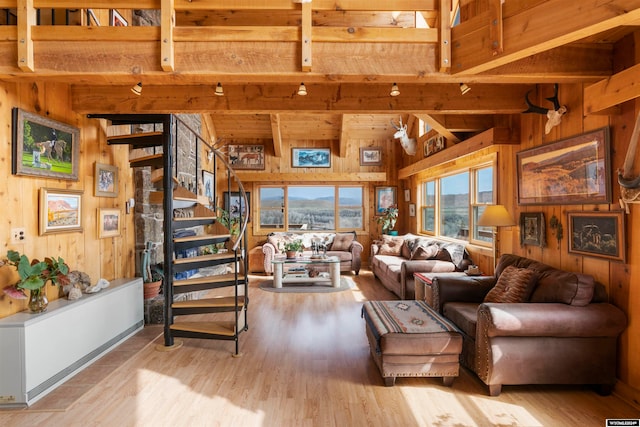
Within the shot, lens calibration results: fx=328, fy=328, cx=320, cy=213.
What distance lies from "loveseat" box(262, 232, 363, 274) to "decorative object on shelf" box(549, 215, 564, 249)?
4.33 metres

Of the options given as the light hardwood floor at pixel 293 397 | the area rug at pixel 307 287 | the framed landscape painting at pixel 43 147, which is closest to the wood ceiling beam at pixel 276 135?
the area rug at pixel 307 287

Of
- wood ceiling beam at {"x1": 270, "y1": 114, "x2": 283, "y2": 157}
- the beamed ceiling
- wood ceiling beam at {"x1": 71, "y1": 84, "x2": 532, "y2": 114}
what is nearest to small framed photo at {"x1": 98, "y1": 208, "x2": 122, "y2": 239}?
wood ceiling beam at {"x1": 71, "y1": 84, "x2": 532, "y2": 114}

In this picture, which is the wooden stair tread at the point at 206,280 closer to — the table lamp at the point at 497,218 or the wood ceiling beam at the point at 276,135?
the table lamp at the point at 497,218

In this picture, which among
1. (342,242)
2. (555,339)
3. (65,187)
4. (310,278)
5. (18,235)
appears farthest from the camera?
(342,242)

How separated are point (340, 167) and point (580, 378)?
666 centimetres

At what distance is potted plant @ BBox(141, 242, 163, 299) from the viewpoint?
13.6 ft

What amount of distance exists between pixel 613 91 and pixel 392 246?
4.85 metres

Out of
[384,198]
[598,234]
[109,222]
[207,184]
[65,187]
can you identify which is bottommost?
[598,234]

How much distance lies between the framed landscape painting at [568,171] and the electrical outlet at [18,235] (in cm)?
476

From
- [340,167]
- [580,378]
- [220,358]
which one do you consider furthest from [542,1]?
[340,167]

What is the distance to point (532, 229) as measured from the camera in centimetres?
346

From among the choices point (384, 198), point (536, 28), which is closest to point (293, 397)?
point (536, 28)

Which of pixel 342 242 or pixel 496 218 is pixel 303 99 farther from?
pixel 342 242

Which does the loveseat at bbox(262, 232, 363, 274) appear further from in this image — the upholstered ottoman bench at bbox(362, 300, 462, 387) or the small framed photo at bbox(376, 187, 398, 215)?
the upholstered ottoman bench at bbox(362, 300, 462, 387)
